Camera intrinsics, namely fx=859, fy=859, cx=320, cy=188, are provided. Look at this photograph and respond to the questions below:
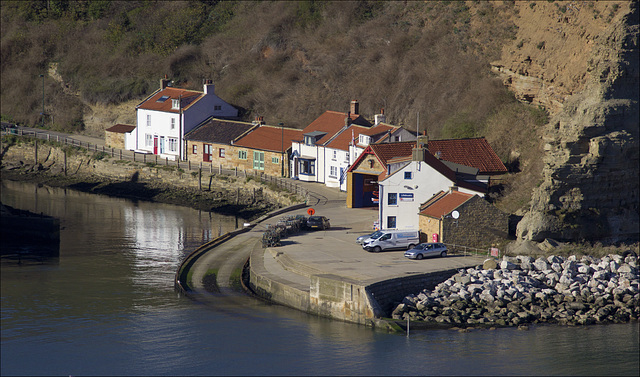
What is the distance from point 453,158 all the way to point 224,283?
68.9 feet

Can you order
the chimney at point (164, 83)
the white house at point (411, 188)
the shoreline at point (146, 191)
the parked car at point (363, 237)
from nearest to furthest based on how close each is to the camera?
the parked car at point (363, 237)
the white house at point (411, 188)
the shoreline at point (146, 191)
the chimney at point (164, 83)

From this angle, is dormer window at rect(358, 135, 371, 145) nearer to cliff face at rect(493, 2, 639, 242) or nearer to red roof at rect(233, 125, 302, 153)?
red roof at rect(233, 125, 302, 153)

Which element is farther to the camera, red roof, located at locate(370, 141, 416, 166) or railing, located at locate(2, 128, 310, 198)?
railing, located at locate(2, 128, 310, 198)

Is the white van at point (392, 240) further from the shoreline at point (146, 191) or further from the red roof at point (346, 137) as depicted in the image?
the shoreline at point (146, 191)

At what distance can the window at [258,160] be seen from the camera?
7669 cm

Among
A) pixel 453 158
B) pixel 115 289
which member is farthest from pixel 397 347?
pixel 453 158

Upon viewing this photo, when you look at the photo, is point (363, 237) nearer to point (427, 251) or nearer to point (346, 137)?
point (427, 251)

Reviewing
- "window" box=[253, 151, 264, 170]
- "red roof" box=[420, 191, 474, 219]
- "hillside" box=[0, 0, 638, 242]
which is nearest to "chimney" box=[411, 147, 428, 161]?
"red roof" box=[420, 191, 474, 219]

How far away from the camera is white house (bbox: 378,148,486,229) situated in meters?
54.2

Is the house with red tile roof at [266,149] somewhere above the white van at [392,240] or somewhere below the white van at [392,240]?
above

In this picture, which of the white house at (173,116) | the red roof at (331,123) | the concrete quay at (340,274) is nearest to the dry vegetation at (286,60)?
the white house at (173,116)

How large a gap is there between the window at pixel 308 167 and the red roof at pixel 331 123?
2.26 meters

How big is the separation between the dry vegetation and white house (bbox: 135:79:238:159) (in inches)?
233

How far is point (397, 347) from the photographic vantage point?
1533 inches
